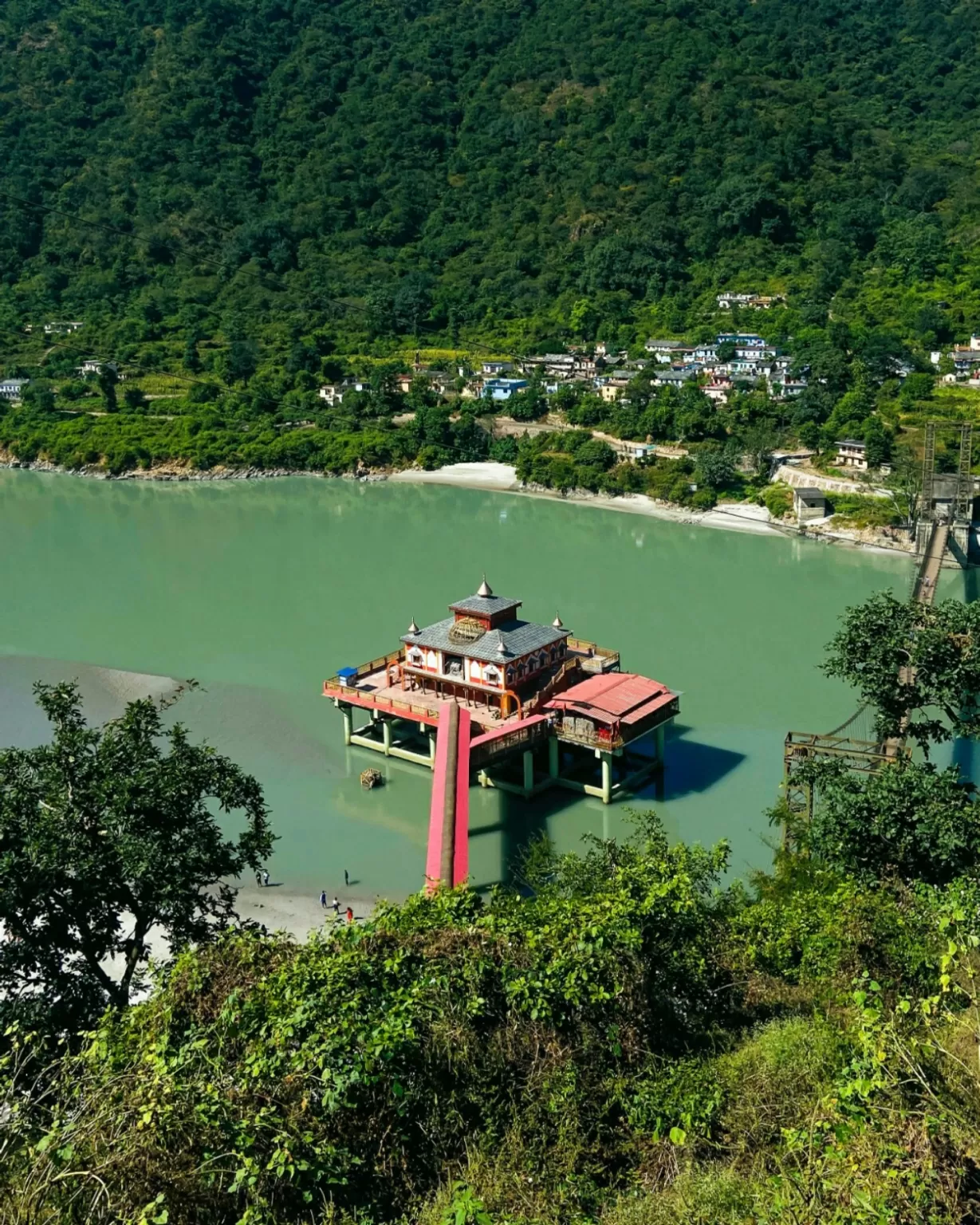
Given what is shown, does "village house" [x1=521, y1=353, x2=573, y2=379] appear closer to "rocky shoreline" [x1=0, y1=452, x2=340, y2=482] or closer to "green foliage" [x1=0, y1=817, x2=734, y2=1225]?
"rocky shoreline" [x1=0, y1=452, x2=340, y2=482]

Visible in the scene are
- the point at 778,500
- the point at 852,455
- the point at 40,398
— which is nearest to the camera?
the point at 778,500

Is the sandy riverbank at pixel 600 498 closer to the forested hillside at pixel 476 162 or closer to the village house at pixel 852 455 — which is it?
the village house at pixel 852 455

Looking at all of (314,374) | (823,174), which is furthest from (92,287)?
(823,174)

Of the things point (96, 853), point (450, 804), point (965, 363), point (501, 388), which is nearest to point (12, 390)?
point (501, 388)

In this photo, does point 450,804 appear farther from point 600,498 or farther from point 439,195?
point 439,195

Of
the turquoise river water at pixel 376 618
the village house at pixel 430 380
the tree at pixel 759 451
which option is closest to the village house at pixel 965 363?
the tree at pixel 759 451

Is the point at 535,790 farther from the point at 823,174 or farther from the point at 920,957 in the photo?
the point at 823,174
